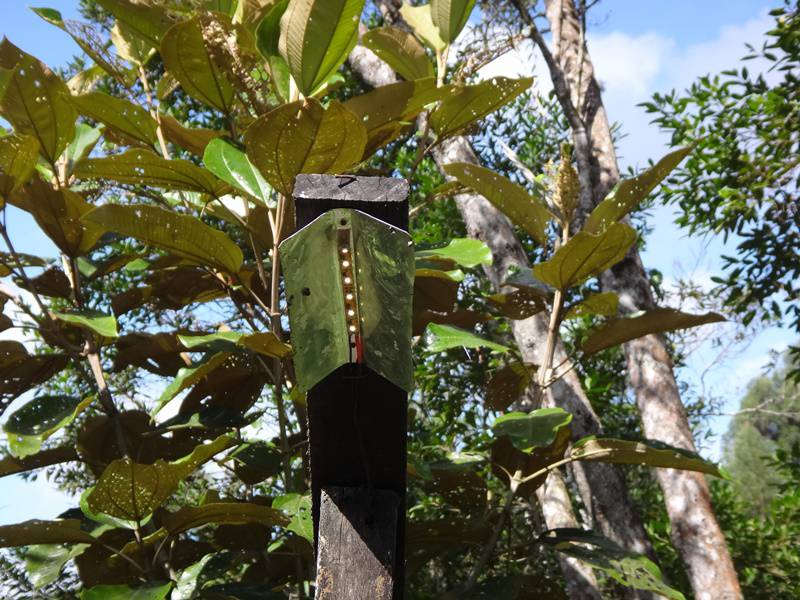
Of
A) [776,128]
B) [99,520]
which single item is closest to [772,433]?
[776,128]

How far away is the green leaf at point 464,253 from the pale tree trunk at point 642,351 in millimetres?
1552

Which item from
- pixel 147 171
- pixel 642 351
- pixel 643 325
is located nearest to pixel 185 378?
pixel 147 171

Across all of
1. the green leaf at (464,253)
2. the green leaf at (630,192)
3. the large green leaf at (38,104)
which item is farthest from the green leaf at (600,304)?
the large green leaf at (38,104)

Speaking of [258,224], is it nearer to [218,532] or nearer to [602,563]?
[218,532]

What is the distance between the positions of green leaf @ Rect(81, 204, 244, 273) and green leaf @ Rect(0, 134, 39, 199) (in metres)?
0.25

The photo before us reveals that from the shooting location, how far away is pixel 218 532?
7.72 ft

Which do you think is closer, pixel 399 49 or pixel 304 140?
pixel 304 140

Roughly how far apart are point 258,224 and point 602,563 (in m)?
1.13

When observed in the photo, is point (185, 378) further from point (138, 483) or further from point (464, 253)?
point (464, 253)

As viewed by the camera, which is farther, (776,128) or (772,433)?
→ (772,433)

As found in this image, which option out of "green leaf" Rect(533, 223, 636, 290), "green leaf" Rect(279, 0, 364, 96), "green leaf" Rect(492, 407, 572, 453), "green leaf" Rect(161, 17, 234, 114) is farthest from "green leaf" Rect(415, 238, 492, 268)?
"green leaf" Rect(161, 17, 234, 114)

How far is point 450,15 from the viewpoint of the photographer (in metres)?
2.29

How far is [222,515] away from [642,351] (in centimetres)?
218

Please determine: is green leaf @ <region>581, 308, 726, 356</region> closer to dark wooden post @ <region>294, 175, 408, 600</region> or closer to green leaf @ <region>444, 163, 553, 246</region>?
green leaf @ <region>444, 163, 553, 246</region>
